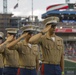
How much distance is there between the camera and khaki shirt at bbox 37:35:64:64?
5.77 m

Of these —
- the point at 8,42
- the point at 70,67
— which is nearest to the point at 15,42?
the point at 8,42

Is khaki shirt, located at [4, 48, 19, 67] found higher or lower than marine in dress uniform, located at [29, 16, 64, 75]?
lower

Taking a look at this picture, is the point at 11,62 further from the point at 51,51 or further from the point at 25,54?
the point at 51,51

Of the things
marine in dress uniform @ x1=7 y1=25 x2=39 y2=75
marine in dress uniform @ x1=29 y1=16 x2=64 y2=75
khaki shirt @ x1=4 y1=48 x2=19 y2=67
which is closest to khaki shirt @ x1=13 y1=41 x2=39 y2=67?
marine in dress uniform @ x1=7 y1=25 x2=39 y2=75

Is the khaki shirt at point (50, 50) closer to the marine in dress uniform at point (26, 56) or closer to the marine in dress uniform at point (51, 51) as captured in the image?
the marine in dress uniform at point (51, 51)

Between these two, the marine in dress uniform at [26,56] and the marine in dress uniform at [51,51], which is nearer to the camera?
the marine in dress uniform at [51,51]

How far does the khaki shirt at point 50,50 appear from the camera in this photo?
5.77m

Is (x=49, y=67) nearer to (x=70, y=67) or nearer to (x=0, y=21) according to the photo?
(x=70, y=67)

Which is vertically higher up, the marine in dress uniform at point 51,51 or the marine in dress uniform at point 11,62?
the marine in dress uniform at point 51,51

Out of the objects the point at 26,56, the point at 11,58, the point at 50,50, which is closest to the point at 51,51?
the point at 50,50

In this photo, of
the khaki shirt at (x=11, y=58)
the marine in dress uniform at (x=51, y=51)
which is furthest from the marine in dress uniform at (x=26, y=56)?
the khaki shirt at (x=11, y=58)

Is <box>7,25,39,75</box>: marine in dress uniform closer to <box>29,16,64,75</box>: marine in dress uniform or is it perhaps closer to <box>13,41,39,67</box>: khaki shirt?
<box>13,41,39,67</box>: khaki shirt

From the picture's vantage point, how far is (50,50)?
5.80 meters

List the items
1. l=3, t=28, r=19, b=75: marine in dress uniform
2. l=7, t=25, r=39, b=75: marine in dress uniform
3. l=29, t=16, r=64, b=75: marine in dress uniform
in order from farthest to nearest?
l=3, t=28, r=19, b=75: marine in dress uniform, l=7, t=25, r=39, b=75: marine in dress uniform, l=29, t=16, r=64, b=75: marine in dress uniform
